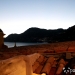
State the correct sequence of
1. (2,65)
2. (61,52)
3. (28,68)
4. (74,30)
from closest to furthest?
(2,65) < (28,68) < (61,52) < (74,30)

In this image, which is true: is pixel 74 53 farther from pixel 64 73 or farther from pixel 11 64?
pixel 11 64

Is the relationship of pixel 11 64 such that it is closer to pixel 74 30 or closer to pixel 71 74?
pixel 71 74

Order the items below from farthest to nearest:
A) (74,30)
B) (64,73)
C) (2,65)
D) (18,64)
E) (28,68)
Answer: (74,30) → (64,73) → (28,68) → (18,64) → (2,65)

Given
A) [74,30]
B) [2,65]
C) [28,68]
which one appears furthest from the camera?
[74,30]

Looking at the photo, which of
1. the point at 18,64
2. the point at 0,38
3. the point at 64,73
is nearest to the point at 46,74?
the point at 64,73

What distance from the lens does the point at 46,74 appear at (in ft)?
13.1

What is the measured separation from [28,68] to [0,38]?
62.1 feet

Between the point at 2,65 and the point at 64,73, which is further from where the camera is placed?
the point at 64,73

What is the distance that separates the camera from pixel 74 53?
5.43 metres

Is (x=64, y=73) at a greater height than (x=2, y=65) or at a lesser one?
lesser

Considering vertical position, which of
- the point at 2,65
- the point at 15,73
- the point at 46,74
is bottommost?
the point at 46,74

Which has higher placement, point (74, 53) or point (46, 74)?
point (74, 53)

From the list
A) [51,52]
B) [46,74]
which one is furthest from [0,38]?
[46,74]

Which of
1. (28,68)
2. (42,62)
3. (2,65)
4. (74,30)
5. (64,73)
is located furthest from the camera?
(74,30)
